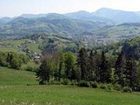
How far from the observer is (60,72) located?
14238 centimetres

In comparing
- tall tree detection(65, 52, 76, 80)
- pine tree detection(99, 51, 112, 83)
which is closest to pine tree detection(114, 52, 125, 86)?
pine tree detection(99, 51, 112, 83)

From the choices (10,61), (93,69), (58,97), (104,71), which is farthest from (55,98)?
(10,61)

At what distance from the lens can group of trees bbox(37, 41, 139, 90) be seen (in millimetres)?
110312

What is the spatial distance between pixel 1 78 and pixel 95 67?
126ft

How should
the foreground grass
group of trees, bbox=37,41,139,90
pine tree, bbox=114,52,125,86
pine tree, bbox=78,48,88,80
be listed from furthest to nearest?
1. pine tree, bbox=78,48,88,80
2. pine tree, bbox=114,52,125,86
3. group of trees, bbox=37,41,139,90
4. the foreground grass

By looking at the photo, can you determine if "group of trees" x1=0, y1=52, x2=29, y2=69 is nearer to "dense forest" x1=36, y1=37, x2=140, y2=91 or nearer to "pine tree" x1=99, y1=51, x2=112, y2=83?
"dense forest" x1=36, y1=37, x2=140, y2=91

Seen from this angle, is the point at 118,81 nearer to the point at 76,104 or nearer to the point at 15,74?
the point at 15,74

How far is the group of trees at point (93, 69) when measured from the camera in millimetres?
110312

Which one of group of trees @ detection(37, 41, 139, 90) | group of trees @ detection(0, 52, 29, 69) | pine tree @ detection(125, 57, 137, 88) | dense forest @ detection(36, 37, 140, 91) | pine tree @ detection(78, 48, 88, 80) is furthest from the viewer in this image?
group of trees @ detection(0, 52, 29, 69)

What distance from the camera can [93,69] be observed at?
414ft

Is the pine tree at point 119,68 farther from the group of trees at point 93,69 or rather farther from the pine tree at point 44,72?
the pine tree at point 44,72

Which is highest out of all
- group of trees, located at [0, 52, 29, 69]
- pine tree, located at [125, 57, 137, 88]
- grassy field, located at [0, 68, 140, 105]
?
grassy field, located at [0, 68, 140, 105]

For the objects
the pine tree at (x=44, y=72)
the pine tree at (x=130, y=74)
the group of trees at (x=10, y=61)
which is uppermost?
the pine tree at (x=130, y=74)

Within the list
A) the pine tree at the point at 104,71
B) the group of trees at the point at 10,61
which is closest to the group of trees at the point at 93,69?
the pine tree at the point at 104,71
